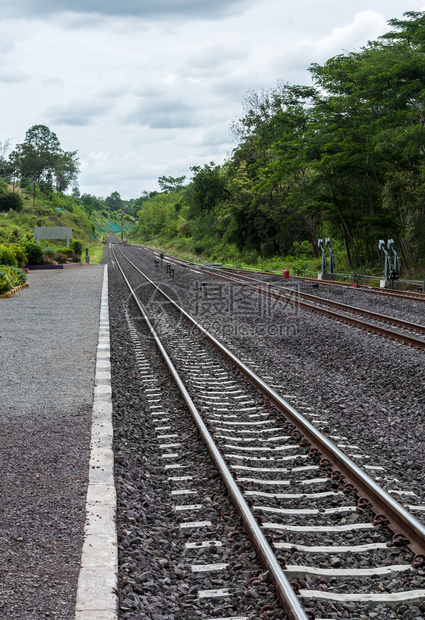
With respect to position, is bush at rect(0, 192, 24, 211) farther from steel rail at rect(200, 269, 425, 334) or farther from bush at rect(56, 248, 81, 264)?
steel rail at rect(200, 269, 425, 334)

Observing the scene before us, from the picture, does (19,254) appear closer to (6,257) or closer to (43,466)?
(6,257)

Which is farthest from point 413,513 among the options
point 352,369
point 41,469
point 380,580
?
point 352,369

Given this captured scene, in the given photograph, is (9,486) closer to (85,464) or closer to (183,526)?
(85,464)

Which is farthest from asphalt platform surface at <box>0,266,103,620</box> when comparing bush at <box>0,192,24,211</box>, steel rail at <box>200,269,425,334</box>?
bush at <box>0,192,24,211</box>

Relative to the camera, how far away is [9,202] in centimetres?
7962

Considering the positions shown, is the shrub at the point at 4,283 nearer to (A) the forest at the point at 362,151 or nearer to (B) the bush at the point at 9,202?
(A) the forest at the point at 362,151

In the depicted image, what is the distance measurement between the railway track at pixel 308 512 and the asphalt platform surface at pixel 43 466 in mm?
1171

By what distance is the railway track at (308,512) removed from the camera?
359 centimetres

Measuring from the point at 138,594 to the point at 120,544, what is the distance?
23.2 inches

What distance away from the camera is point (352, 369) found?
9852 millimetres

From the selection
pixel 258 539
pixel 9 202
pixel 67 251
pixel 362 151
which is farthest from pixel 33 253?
pixel 9 202

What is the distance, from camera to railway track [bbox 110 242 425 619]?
3.59 meters

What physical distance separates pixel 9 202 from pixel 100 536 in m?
82.2

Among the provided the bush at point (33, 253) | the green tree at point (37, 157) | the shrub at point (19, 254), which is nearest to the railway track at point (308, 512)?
the shrub at point (19, 254)
